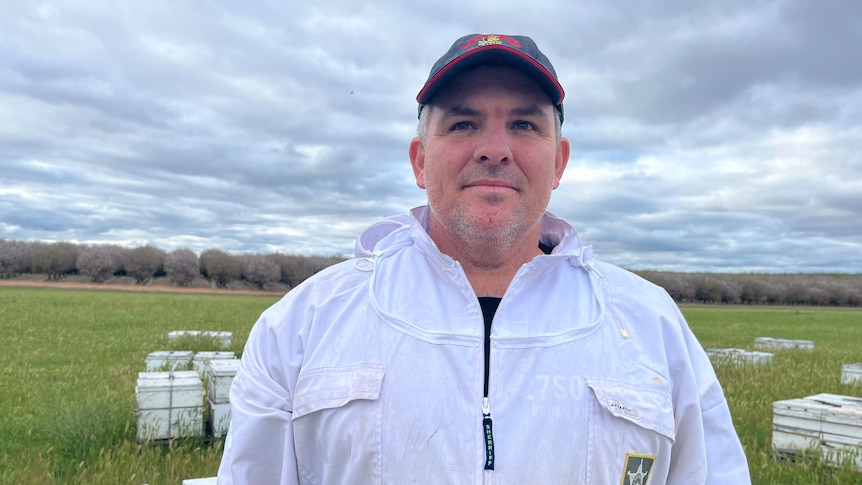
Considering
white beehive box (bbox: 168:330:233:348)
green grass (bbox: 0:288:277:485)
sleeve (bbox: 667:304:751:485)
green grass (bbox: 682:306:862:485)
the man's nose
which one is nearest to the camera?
sleeve (bbox: 667:304:751:485)

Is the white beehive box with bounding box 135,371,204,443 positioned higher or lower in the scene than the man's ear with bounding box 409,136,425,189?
lower

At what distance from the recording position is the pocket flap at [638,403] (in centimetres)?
227

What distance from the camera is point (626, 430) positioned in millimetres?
2305

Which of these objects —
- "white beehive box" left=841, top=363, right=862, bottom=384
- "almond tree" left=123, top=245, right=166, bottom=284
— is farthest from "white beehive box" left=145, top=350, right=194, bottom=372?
"almond tree" left=123, top=245, right=166, bottom=284

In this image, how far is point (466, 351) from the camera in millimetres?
2326

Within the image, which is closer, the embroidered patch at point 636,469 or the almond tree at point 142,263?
the embroidered patch at point 636,469

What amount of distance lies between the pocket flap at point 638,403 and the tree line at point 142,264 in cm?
6013

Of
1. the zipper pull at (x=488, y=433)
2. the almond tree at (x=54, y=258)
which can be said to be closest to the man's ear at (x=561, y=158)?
the zipper pull at (x=488, y=433)

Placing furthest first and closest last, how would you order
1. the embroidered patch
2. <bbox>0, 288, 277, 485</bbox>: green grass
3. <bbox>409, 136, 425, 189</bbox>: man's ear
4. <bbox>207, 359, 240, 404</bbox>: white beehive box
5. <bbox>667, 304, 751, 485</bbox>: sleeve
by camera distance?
<bbox>207, 359, 240, 404</bbox>: white beehive box, <bbox>0, 288, 277, 485</bbox>: green grass, <bbox>409, 136, 425, 189</bbox>: man's ear, <bbox>667, 304, 751, 485</bbox>: sleeve, the embroidered patch

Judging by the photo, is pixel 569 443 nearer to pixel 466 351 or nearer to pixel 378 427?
pixel 466 351

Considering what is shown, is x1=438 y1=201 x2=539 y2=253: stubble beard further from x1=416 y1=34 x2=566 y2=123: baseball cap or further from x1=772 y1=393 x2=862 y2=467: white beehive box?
x1=772 y1=393 x2=862 y2=467: white beehive box

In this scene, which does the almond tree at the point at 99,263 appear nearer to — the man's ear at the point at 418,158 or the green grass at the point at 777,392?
the green grass at the point at 777,392

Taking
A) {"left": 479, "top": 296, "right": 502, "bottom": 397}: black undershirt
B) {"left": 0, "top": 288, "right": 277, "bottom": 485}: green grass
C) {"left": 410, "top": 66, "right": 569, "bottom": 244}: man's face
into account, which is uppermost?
{"left": 410, "top": 66, "right": 569, "bottom": 244}: man's face

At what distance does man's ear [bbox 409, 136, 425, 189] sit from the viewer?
2984mm
